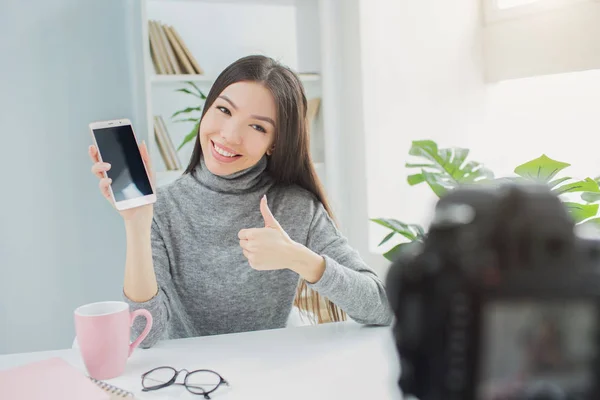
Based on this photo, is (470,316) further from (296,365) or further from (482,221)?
(296,365)

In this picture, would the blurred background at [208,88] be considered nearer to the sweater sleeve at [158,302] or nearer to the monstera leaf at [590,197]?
the sweater sleeve at [158,302]

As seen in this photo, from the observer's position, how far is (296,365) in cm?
83

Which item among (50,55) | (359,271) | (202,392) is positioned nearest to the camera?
(202,392)

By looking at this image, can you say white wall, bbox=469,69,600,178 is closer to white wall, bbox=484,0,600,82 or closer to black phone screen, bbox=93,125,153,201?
Answer: white wall, bbox=484,0,600,82

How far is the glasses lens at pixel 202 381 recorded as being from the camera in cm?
75

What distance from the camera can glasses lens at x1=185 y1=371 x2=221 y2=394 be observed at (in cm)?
75

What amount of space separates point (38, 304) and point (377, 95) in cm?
162

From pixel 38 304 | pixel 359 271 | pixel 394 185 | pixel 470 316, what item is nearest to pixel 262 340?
pixel 359 271

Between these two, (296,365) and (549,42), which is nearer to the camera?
(296,365)

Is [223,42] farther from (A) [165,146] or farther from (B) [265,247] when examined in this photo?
(B) [265,247]

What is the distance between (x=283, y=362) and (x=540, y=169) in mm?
504

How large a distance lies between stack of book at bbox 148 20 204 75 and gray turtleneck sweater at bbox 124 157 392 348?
3.18 feet

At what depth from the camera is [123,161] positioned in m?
0.99

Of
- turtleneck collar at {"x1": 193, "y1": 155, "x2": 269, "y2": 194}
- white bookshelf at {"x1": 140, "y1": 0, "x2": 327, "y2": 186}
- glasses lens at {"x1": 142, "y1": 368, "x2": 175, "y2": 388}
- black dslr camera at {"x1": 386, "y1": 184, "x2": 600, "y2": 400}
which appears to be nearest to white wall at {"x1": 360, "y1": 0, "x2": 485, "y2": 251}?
white bookshelf at {"x1": 140, "y1": 0, "x2": 327, "y2": 186}
